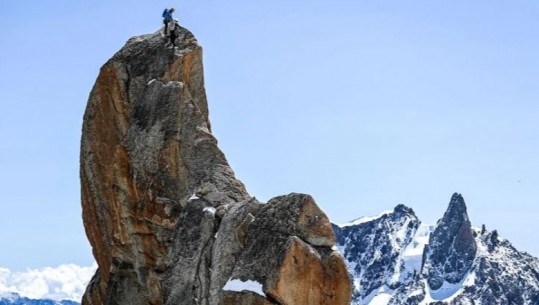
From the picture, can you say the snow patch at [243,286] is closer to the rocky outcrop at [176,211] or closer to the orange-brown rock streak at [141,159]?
the rocky outcrop at [176,211]

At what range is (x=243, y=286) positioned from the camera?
31.7 meters

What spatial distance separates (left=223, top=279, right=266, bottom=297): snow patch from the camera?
31141mm

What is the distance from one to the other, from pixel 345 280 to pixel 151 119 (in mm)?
16815

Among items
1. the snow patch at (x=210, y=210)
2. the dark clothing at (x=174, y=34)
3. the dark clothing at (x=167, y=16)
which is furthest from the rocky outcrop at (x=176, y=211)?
the dark clothing at (x=167, y=16)

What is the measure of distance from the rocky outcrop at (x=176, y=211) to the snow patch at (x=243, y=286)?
0.07 meters

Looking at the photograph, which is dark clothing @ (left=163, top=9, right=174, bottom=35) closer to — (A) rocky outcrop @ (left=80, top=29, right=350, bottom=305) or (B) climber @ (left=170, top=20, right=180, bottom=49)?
(B) climber @ (left=170, top=20, right=180, bottom=49)

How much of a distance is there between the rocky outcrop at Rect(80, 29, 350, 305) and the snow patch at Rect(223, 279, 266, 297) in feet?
0.22

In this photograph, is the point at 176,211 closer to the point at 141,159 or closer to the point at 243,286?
the point at 141,159

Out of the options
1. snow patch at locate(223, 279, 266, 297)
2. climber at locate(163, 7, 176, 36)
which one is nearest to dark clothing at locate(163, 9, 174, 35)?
climber at locate(163, 7, 176, 36)

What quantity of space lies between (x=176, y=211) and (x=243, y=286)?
1216cm

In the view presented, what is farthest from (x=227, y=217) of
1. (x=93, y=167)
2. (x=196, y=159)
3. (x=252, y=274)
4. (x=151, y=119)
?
(x=93, y=167)

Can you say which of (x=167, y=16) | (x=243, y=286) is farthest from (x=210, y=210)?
(x=167, y=16)

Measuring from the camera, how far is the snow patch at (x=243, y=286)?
31.1 metres

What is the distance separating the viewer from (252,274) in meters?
31.8
